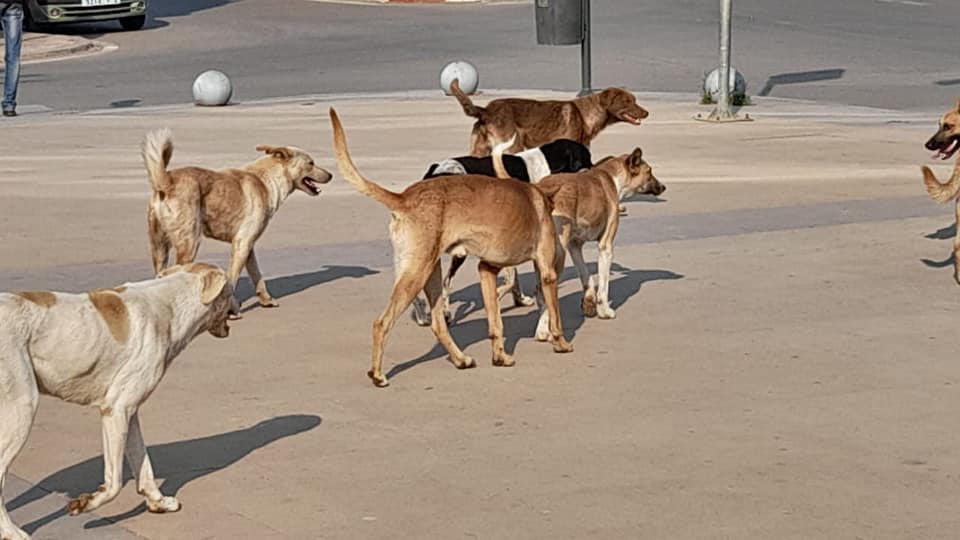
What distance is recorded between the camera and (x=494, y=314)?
9.81 m

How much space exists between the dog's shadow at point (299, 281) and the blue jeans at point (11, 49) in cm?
1113

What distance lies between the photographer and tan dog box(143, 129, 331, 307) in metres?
10.8

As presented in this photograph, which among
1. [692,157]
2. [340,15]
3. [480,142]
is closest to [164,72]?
[340,15]

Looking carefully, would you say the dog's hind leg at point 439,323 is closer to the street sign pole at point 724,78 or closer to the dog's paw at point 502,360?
the dog's paw at point 502,360

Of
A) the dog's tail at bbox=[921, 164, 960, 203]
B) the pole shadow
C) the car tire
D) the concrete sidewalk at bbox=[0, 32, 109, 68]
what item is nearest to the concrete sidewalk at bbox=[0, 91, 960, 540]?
the dog's tail at bbox=[921, 164, 960, 203]

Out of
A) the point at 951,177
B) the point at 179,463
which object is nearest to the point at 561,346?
the point at 179,463

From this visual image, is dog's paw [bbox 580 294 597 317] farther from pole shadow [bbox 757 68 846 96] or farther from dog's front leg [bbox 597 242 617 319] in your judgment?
pole shadow [bbox 757 68 846 96]

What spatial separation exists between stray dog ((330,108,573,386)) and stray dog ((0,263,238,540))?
6.43 feet

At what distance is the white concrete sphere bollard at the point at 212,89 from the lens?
23094mm

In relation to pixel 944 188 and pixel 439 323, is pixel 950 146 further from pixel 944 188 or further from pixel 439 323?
pixel 439 323

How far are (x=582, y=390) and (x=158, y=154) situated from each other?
116 inches

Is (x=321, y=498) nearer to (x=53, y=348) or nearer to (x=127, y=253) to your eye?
(x=53, y=348)

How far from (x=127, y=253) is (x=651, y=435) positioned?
582 centimetres

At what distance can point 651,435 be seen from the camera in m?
8.35
